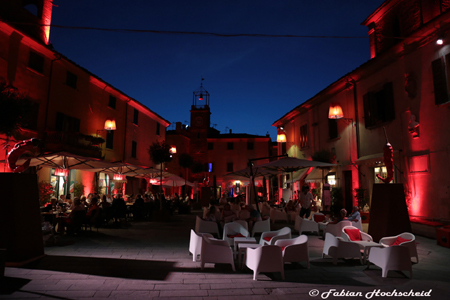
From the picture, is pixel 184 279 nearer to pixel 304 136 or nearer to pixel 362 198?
pixel 362 198

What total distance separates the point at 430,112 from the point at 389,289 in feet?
27.0

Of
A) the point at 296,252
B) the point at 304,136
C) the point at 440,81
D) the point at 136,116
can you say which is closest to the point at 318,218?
the point at 296,252

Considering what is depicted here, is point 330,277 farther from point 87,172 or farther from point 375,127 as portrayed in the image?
point 87,172

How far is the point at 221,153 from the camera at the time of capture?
40938 mm

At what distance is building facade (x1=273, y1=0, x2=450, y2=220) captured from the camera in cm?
1013

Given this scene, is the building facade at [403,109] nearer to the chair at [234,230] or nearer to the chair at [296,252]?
the chair at [296,252]

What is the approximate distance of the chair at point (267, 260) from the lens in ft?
17.4

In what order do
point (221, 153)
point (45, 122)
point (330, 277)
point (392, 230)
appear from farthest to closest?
point (221, 153)
point (45, 122)
point (392, 230)
point (330, 277)

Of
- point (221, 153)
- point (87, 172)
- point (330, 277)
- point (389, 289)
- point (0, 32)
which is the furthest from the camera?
point (221, 153)

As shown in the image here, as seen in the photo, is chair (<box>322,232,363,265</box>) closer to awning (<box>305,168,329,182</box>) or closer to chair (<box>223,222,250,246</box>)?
chair (<box>223,222,250,246</box>)

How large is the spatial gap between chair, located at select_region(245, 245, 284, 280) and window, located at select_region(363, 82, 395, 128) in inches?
389

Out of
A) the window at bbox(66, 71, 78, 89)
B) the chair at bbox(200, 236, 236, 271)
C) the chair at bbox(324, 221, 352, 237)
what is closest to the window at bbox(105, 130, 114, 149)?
the window at bbox(66, 71, 78, 89)

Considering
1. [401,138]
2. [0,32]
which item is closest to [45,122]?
[0,32]

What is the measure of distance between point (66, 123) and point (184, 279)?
14716mm
